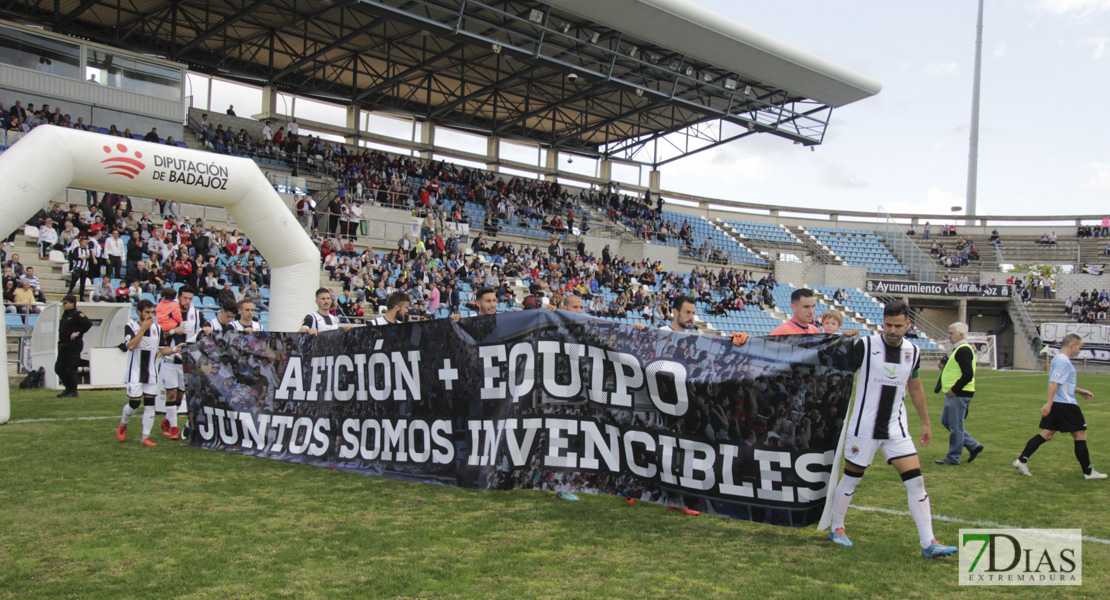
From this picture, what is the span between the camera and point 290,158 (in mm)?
30188

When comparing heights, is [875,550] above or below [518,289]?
below

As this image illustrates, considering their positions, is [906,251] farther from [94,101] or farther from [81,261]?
[81,261]

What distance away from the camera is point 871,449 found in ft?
18.2

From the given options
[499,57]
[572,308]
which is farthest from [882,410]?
[499,57]

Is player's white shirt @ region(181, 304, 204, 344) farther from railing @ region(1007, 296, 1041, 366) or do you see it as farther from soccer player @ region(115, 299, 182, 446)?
railing @ region(1007, 296, 1041, 366)

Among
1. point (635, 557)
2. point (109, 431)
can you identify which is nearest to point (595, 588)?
point (635, 557)

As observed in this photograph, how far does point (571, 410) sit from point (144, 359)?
Answer: 5965mm

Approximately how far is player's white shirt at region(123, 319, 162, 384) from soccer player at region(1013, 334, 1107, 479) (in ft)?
34.4

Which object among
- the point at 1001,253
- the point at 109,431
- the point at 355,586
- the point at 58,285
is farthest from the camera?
the point at 1001,253

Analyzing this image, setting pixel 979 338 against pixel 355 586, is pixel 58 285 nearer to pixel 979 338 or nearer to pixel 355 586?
pixel 355 586

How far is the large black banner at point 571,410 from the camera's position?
19.2 feet

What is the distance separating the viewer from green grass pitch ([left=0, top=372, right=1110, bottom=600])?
179 inches

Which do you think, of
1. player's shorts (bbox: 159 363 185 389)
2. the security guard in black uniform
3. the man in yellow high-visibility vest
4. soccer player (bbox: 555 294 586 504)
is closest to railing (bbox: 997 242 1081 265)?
the man in yellow high-visibility vest

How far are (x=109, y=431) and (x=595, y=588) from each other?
8.39 m
